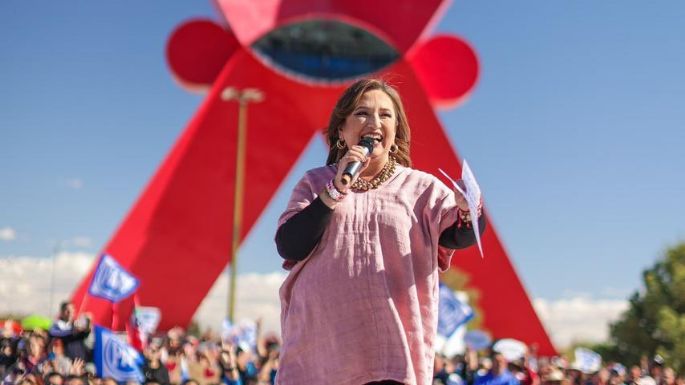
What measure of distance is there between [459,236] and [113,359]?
6745 millimetres

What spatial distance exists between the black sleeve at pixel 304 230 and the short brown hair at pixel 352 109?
13.4 inches

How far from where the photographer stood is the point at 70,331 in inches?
318

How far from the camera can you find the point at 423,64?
23.5 meters

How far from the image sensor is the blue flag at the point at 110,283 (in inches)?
451

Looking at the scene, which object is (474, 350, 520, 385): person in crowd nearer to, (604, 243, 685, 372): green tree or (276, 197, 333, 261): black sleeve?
(276, 197, 333, 261): black sleeve

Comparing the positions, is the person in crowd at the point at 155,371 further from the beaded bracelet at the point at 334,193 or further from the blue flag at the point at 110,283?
the beaded bracelet at the point at 334,193

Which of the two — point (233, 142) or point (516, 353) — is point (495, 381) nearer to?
point (516, 353)

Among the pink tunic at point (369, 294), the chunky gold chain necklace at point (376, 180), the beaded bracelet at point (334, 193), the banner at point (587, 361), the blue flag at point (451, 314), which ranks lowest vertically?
the blue flag at point (451, 314)

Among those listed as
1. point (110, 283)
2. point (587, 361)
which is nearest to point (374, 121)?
point (110, 283)

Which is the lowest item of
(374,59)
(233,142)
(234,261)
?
(234,261)

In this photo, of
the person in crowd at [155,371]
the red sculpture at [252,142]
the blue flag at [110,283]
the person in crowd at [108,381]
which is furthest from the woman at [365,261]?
the red sculpture at [252,142]

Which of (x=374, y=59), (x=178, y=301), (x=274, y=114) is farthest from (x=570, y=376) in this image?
(x=374, y=59)

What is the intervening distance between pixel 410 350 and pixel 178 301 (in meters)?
19.7

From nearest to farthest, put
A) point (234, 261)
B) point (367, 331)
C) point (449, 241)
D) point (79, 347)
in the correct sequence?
point (367, 331), point (449, 241), point (79, 347), point (234, 261)
